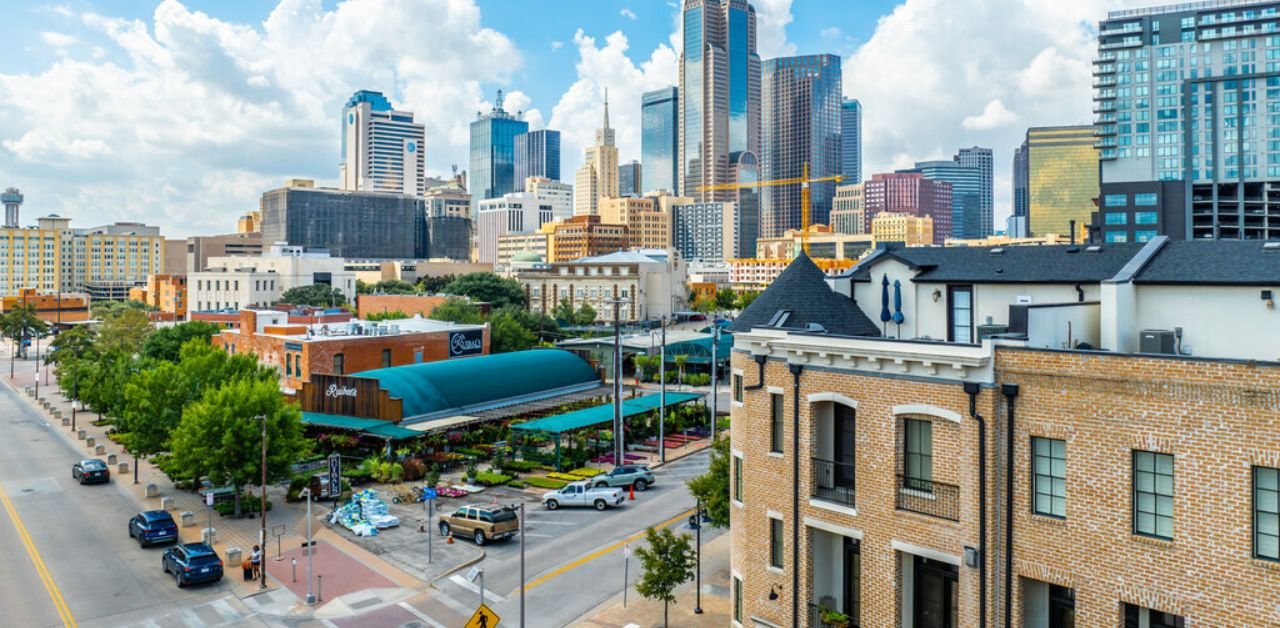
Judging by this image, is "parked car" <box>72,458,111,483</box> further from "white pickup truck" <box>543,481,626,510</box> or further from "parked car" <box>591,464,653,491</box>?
"parked car" <box>591,464,653,491</box>

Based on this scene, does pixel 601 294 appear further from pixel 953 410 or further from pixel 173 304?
pixel 953 410

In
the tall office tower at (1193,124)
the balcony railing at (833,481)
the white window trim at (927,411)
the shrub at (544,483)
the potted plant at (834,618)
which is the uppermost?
the tall office tower at (1193,124)

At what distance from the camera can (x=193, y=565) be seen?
107ft

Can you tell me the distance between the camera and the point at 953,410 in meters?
19.2

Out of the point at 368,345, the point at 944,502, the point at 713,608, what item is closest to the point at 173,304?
the point at 368,345

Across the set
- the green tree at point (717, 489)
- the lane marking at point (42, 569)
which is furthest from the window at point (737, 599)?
the lane marking at point (42, 569)

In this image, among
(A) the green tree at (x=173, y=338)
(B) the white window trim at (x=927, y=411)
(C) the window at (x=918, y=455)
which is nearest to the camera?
(B) the white window trim at (x=927, y=411)

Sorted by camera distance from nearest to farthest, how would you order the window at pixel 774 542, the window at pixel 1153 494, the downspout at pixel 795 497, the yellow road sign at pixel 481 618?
1. the window at pixel 1153 494
2. the yellow road sign at pixel 481 618
3. the downspout at pixel 795 497
4. the window at pixel 774 542

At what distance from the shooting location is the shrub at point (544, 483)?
48.2 m

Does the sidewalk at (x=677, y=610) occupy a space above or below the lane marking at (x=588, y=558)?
below

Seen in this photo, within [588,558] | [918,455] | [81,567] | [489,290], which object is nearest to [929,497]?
[918,455]

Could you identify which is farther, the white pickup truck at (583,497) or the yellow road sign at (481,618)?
the white pickup truck at (583,497)

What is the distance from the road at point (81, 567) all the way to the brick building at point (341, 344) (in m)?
16.3

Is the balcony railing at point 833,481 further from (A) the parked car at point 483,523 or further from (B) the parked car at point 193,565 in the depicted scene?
(B) the parked car at point 193,565
